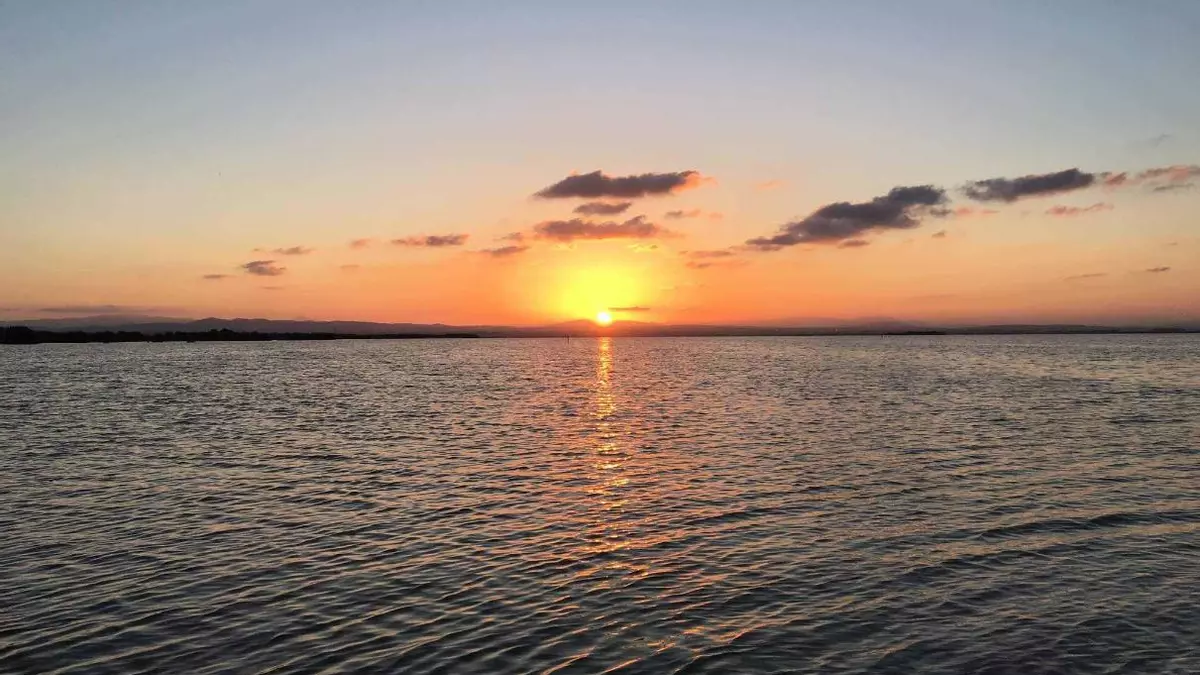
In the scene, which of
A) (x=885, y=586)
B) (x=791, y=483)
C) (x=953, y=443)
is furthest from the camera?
(x=953, y=443)

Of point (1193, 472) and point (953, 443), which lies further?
point (953, 443)

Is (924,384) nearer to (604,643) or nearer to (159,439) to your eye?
(159,439)

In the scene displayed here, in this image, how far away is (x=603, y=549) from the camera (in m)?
23.8

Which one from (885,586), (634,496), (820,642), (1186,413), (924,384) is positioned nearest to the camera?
Result: (820,642)

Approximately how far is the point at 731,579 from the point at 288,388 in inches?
3472

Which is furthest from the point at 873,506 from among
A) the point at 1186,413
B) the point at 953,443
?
the point at 1186,413

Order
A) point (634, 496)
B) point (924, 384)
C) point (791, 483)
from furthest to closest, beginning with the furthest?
point (924, 384)
point (791, 483)
point (634, 496)

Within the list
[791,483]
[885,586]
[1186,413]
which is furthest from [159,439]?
[1186,413]

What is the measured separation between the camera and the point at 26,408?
69.4m

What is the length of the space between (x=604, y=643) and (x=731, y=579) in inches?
208

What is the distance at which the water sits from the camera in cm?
1614

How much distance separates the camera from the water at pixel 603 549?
16.1 m

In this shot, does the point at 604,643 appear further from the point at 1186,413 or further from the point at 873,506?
the point at 1186,413

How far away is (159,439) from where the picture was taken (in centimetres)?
4906
